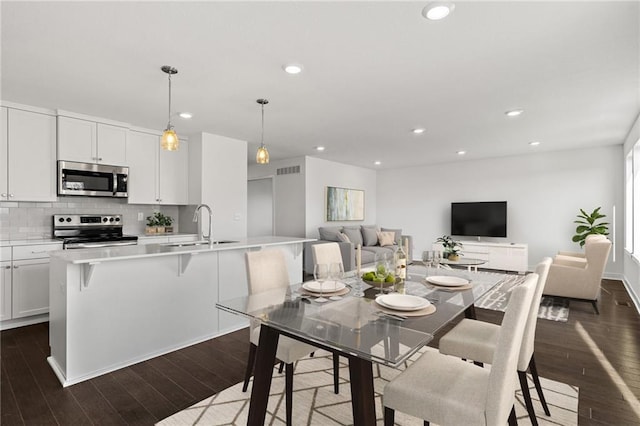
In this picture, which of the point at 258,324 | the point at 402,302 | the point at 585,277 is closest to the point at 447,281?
the point at 402,302

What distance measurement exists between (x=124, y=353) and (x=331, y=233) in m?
4.24

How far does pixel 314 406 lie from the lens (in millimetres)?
2066

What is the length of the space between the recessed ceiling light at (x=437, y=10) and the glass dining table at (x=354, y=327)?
1.66 meters

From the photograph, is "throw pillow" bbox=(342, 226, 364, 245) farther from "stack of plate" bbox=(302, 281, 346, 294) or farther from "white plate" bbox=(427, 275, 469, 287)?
"stack of plate" bbox=(302, 281, 346, 294)

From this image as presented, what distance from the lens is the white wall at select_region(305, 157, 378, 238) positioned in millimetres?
6785

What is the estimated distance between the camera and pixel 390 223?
8.54 m

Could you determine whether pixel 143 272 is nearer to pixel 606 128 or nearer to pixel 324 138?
pixel 324 138

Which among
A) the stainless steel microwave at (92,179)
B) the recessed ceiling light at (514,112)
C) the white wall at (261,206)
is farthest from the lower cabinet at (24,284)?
the recessed ceiling light at (514,112)

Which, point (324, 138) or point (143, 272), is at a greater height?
point (324, 138)

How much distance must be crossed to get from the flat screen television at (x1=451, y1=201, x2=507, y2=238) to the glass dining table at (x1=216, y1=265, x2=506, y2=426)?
→ 549 cm

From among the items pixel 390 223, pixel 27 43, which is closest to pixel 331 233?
pixel 390 223

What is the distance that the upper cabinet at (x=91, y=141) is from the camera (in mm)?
3951

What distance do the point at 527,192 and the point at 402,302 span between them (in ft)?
20.6

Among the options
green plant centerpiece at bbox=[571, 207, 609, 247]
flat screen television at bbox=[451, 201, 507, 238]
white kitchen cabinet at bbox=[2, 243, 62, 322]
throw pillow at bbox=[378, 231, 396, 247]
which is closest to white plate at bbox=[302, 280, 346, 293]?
white kitchen cabinet at bbox=[2, 243, 62, 322]
